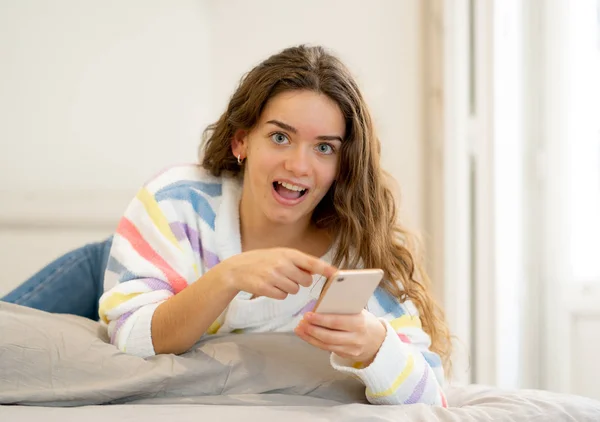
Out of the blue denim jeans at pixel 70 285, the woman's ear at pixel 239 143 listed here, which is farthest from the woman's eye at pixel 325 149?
the blue denim jeans at pixel 70 285

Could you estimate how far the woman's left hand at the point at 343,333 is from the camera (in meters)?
1.17

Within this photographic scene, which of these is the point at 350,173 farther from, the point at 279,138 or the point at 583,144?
the point at 583,144

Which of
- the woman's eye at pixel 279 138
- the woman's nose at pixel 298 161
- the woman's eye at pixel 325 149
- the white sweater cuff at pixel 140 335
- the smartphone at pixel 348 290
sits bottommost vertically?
the white sweater cuff at pixel 140 335

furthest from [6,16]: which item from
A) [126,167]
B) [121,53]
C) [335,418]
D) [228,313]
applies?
[335,418]

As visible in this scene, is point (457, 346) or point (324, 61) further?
point (457, 346)

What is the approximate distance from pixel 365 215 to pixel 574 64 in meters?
1.30

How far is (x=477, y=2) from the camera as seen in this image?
8.47 ft

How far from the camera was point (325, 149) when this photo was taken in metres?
1.46

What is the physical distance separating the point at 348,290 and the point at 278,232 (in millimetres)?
525

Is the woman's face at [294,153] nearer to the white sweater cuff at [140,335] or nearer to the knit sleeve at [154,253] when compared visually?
the knit sleeve at [154,253]

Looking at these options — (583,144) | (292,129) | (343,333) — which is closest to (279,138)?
(292,129)

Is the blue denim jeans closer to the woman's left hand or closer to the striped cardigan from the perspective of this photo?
the striped cardigan

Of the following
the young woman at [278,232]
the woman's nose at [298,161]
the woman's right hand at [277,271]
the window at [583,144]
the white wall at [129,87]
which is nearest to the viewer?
the woman's right hand at [277,271]

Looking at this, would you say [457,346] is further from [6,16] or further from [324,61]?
[6,16]
